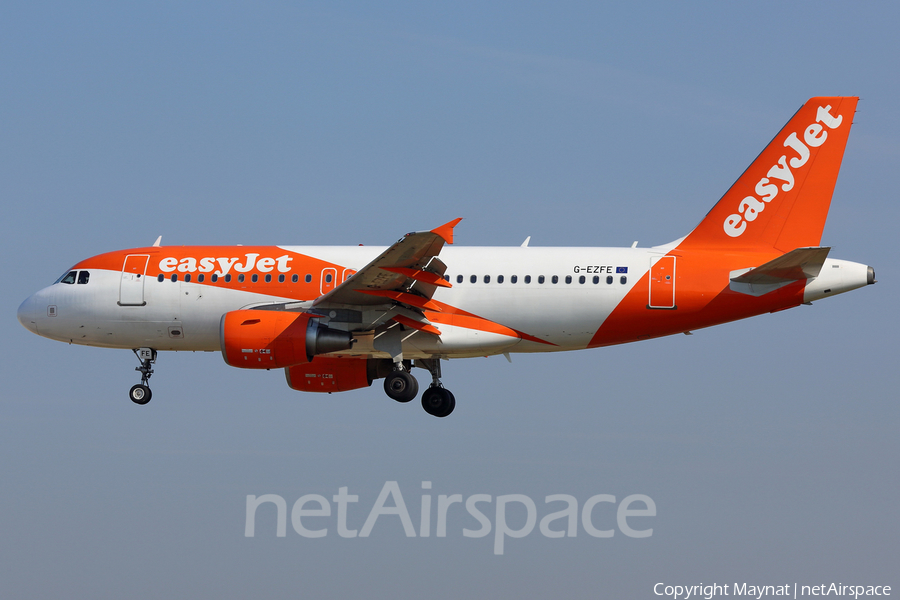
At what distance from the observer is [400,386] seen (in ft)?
106

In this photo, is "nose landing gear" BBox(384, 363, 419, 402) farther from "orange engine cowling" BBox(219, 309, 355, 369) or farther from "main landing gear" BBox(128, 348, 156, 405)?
"main landing gear" BBox(128, 348, 156, 405)

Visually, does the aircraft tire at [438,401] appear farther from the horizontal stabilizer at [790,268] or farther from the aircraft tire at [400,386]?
the horizontal stabilizer at [790,268]

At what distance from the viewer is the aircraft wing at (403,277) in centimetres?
2817

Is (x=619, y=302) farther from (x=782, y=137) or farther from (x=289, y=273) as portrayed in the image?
(x=289, y=273)

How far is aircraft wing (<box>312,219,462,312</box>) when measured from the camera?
1109 inches

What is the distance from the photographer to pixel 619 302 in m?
31.1

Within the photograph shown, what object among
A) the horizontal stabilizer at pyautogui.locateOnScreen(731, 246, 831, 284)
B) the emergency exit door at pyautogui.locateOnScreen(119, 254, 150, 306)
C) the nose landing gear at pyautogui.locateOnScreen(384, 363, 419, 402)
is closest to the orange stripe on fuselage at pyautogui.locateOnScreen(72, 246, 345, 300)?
the emergency exit door at pyautogui.locateOnScreen(119, 254, 150, 306)

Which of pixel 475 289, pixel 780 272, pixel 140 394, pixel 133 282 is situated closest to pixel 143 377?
pixel 140 394

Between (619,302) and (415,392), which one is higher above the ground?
(619,302)

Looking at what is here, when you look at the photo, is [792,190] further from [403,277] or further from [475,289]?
[403,277]

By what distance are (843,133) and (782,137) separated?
5.66ft

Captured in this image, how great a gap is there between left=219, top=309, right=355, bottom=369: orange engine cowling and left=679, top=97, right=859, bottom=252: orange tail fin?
441 inches

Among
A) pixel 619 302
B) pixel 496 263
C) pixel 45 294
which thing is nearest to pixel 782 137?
pixel 619 302

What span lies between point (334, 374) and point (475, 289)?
5.99 meters
